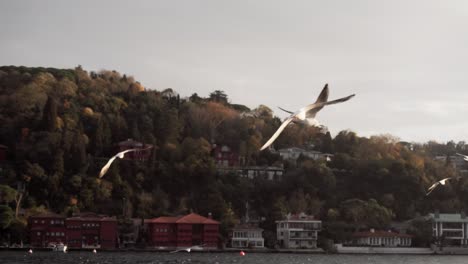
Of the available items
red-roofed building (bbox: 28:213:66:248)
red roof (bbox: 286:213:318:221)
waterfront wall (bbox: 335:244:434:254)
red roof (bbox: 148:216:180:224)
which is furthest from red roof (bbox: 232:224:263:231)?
red-roofed building (bbox: 28:213:66:248)

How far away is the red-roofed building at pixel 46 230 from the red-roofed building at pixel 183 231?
856cm

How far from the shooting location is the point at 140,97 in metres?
106

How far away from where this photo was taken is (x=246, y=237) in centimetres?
8250

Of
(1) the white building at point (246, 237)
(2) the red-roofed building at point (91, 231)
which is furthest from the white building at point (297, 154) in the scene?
(2) the red-roofed building at point (91, 231)

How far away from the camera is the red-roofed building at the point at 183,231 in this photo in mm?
78750

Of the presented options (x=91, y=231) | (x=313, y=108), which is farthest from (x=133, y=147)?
(x=313, y=108)

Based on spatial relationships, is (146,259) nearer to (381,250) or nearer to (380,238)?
(381,250)

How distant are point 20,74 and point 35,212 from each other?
38.6 m

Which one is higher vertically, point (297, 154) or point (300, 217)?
point (297, 154)

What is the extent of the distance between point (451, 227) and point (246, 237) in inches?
974

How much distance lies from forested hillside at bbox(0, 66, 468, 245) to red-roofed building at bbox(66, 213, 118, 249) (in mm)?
2821

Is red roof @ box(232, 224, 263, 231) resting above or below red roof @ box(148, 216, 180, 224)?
below

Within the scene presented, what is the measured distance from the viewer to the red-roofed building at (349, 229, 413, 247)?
84938mm

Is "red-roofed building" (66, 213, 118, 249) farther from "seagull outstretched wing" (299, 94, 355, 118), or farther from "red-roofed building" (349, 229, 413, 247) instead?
"seagull outstretched wing" (299, 94, 355, 118)
